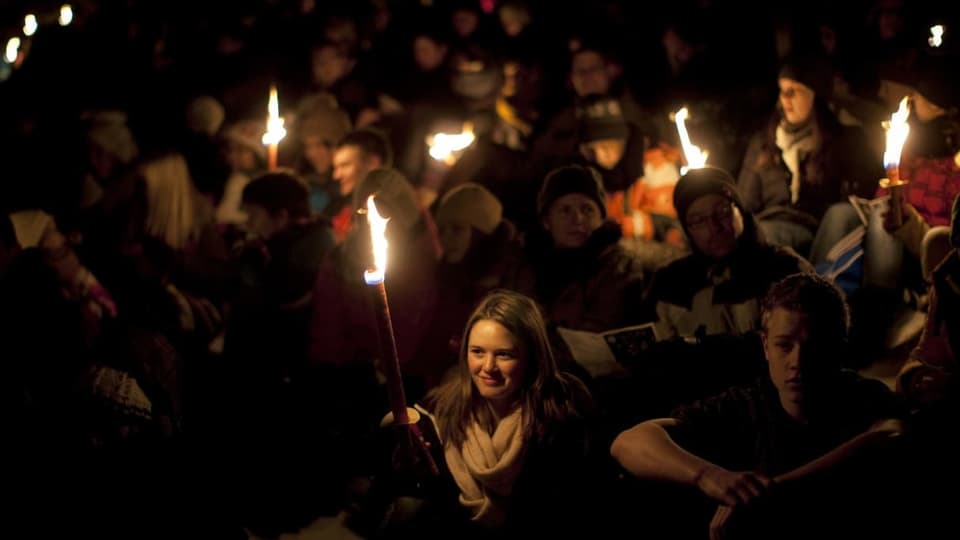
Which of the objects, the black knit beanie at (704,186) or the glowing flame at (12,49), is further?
the glowing flame at (12,49)

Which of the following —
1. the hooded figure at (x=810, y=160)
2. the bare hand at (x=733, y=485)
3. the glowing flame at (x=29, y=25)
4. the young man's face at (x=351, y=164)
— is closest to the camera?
the bare hand at (x=733, y=485)

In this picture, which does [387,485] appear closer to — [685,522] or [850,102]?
[685,522]

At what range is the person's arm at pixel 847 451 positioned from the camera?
2.71 meters

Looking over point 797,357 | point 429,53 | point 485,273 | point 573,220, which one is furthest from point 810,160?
point 429,53

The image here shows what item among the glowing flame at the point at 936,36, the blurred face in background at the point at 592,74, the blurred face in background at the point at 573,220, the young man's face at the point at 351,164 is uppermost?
the blurred face in background at the point at 592,74

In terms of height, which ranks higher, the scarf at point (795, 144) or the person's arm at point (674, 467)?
the scarf at point (795, 144)

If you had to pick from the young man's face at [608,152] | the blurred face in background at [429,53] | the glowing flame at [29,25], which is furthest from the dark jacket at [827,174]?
the glowing flame at [29,25]

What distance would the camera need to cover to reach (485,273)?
4.96 meters

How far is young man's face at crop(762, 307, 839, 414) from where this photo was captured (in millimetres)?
2852

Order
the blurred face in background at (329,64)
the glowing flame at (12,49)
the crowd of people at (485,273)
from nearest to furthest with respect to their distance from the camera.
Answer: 1. the crowd of people at (485,273)
2. the glowing flame at (12,49)
3. the blurred face in background at (329,64)

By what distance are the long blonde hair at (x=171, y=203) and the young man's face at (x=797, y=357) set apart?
15.2ft

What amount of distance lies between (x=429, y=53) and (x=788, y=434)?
5381mm

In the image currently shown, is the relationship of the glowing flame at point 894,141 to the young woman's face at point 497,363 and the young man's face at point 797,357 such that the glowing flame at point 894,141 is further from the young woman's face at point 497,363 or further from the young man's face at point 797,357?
the young woman's face at point 497,363

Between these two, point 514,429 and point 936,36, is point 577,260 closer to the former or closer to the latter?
point 514,429
